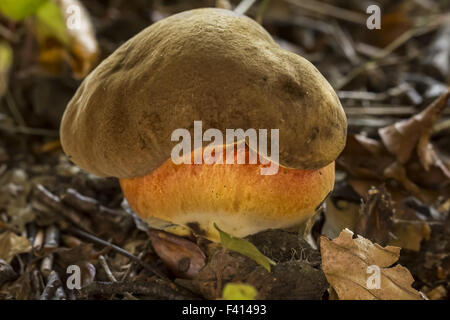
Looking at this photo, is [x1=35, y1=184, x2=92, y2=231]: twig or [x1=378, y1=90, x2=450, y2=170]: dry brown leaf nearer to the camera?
[x1=35, y1=184, x2=92, y2=231]: twig

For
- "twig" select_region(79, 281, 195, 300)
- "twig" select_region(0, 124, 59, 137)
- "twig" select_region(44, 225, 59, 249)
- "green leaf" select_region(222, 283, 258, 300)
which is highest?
"green leaf" select_region(222, 283, 258, 300)

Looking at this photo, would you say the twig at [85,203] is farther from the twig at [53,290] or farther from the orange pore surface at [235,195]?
the orange pore surface at [235,195]

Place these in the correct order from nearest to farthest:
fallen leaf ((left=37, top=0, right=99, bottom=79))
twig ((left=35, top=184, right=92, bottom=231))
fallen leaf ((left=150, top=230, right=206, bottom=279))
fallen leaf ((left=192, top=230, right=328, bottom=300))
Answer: fallen leaf ((left=192, top=230, right=328, bottom=300)) → fallen leaf ((left=150, top=230, right=206, bottom=279)) → twig ((left=35, top=184, right=92, bottom=231)) → fallen leaf ((left=37, top=0, right=99, bottom=79))

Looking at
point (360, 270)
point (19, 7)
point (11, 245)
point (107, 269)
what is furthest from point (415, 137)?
point (19, 7)

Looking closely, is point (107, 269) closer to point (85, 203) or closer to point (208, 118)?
point (85, 203)

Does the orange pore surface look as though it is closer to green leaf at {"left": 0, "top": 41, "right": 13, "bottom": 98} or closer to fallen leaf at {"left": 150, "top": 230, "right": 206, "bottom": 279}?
fallen leaf at {"left": 150, "top": 230, "right": 206, "bottom": 279}

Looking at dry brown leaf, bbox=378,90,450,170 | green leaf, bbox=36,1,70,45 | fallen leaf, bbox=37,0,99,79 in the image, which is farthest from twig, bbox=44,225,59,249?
dry brown leaf, bbox=378,90,450,170
